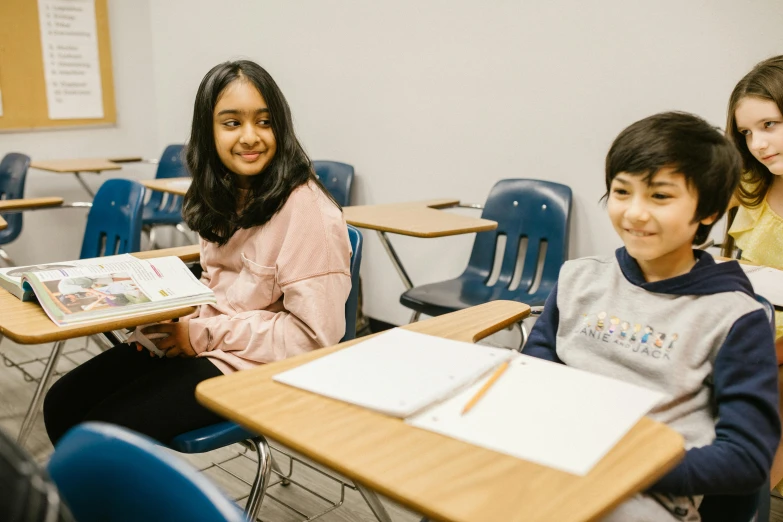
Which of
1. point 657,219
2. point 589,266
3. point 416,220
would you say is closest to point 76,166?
point 416,220

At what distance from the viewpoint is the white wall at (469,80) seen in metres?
2.44

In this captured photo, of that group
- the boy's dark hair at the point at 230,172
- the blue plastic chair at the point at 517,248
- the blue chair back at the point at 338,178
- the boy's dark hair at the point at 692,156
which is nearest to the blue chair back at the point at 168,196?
the blue chair back at the point at 338,178

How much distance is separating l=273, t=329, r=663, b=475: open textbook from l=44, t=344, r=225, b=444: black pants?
499 mm

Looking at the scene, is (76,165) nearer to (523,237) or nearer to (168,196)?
(168,196)

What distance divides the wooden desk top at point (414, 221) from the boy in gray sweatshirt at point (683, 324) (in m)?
0.99

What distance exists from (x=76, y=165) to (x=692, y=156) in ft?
11.9

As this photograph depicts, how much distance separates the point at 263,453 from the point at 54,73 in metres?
3.83

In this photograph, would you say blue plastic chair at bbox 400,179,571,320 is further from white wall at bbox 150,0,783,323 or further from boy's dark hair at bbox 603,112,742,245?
boy's dark hair at bbox 603,112,742,245

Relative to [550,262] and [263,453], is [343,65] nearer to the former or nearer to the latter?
[550,262]

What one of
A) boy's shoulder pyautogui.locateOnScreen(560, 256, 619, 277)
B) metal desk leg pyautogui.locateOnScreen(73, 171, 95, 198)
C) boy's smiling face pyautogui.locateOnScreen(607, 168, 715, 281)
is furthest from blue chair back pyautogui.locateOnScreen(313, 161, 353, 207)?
boy's smiling face pyautogui.locateOnScreen(607, 168, 715, 281)

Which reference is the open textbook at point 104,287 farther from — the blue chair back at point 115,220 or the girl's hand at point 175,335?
the blue chair back at point 115,220

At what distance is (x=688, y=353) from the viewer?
3.57 ft

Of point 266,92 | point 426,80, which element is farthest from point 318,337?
point 426,80

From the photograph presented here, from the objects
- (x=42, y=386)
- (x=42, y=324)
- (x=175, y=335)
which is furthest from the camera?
(x=42, y=386)
